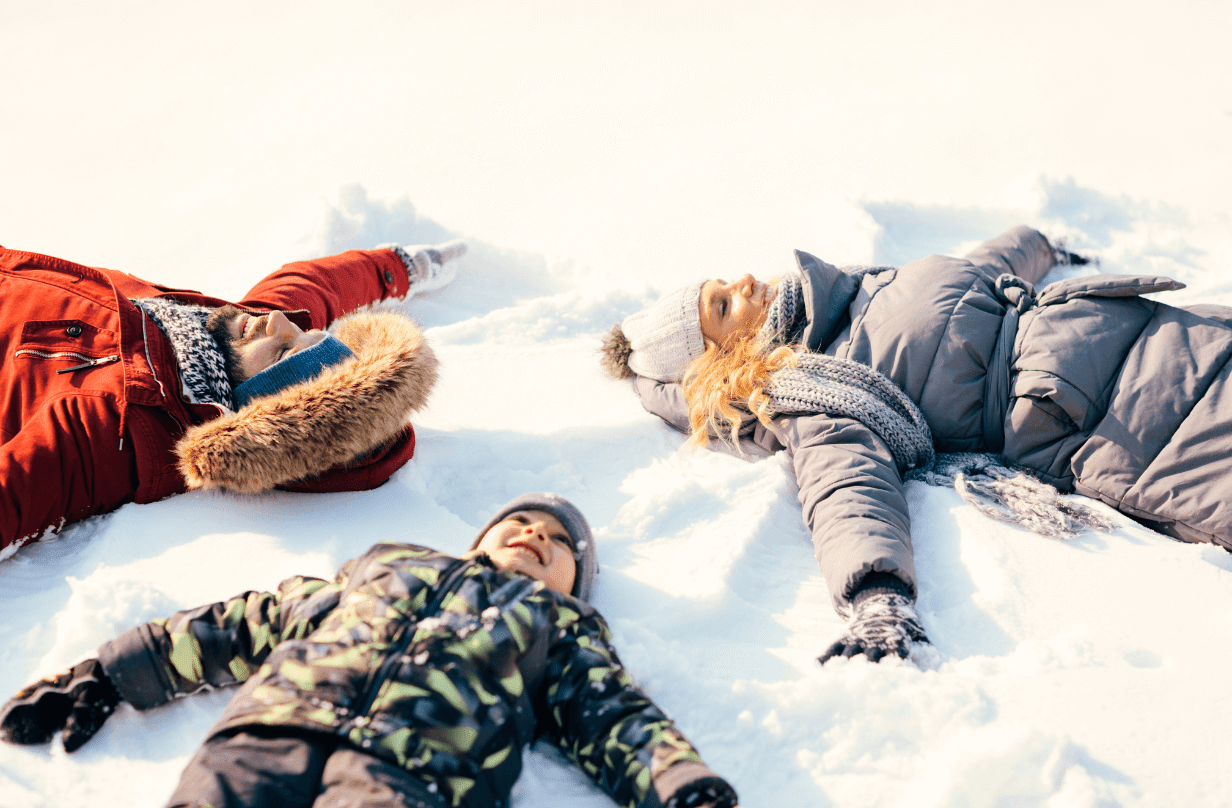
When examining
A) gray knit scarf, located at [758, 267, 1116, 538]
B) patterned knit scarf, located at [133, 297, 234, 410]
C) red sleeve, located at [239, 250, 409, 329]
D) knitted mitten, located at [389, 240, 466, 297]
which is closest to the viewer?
gray knit scarf, located at [758, 267, 1116, 538]

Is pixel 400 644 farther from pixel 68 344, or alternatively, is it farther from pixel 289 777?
pixel 68 344

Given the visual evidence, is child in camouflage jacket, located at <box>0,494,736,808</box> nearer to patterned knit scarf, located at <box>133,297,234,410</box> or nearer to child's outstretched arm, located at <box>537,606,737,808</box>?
child's outstretched arm, located at <box>537,606,737,808</box>

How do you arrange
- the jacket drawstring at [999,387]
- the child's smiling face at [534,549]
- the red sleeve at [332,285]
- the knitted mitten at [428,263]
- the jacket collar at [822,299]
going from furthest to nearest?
the knitted mitten at [428,263]
the red sleeve at [332,285]
the jacket collar at [822,299]
the jacket drawstring at [999,387]
the child's smiling face at [534,549]

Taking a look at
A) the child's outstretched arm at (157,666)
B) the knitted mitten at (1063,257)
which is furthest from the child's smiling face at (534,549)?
the knitted mitten at (1063,257)

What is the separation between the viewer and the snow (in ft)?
4.68

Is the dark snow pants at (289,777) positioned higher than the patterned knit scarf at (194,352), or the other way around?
the patterned knit scarf at (194,352)

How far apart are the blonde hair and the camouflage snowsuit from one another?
3.42ft

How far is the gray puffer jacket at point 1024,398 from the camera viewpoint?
1.89 m

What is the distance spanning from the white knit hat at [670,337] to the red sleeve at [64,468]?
64.8 inches

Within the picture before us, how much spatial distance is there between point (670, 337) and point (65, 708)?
1.93 m

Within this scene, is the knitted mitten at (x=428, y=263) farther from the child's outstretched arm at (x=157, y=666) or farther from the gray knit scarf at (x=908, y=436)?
the child's outstretched arm at (x=157, y=666)

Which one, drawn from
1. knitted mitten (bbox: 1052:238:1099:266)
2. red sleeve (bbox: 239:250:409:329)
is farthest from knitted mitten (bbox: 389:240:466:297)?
knitted mitten (bbox: 1052:238:1099:266)

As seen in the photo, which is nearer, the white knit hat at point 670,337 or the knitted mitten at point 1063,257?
the white knit hat at point 670,337

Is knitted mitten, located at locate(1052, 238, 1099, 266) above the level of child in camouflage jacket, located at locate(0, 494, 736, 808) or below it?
above
